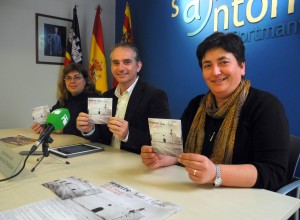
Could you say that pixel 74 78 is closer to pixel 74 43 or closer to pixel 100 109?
pixel 100 109

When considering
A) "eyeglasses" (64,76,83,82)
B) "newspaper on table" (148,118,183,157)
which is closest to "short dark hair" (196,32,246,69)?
"newspaper on table" (148,118,183,157)

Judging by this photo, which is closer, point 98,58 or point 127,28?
point 127,28

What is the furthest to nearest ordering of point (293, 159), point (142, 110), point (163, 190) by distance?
point (142, 110) < point (293, 159) < point (163, 190)

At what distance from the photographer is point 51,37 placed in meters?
3.48

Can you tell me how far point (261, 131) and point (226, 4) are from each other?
1.95m

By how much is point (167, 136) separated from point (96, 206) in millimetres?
384

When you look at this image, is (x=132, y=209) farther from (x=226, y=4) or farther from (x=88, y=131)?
(x=226, y=4)

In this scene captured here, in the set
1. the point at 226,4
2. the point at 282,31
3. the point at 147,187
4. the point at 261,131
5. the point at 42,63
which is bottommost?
the point at 147,187

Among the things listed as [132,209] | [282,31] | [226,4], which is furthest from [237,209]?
[226,4]

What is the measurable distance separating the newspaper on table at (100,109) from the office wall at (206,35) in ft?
5.29

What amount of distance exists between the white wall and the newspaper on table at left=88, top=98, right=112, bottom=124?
85.3 inches

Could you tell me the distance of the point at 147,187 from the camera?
1044mm

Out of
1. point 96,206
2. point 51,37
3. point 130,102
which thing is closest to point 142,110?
point 130,102

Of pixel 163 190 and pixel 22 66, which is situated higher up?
pixel 22 66
